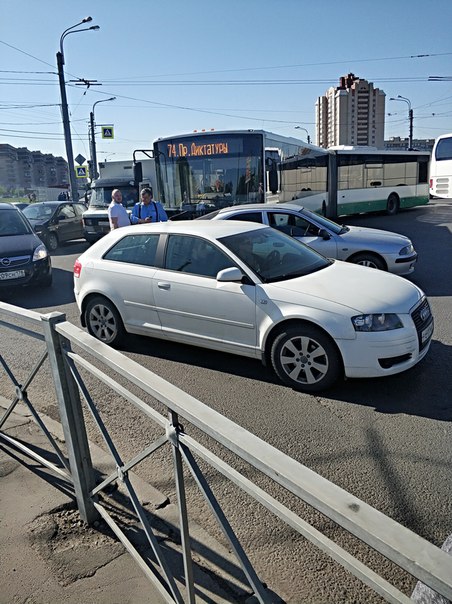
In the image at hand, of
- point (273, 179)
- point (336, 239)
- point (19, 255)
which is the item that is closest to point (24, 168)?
point (273, 179)

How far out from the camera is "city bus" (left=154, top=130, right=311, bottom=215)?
11.3 metres

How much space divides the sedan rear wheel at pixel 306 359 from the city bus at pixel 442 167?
741 inches

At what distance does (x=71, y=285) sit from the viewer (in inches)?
407

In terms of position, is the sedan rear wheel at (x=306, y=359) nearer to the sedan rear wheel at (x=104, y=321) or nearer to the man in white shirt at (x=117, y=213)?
the sedan rear wheel at (x=104, y=321)

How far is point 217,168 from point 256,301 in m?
7.40

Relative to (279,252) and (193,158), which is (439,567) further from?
(193,158)

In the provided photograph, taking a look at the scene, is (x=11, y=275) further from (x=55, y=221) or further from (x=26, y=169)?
(x=26, y=169)

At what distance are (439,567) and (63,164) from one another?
11679cm

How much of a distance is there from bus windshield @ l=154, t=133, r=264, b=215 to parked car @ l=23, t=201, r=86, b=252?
18.2ft

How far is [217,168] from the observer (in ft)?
37.7

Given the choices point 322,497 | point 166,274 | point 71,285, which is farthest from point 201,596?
point 71,285

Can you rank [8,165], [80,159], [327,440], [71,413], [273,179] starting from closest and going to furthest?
[71,413] < [327,440] < [273,179] < [80,159] < [8,165]

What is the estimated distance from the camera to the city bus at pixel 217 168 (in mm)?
11297

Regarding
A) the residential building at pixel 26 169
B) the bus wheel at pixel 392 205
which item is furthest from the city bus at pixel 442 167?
the residential building at pixel 26 169
